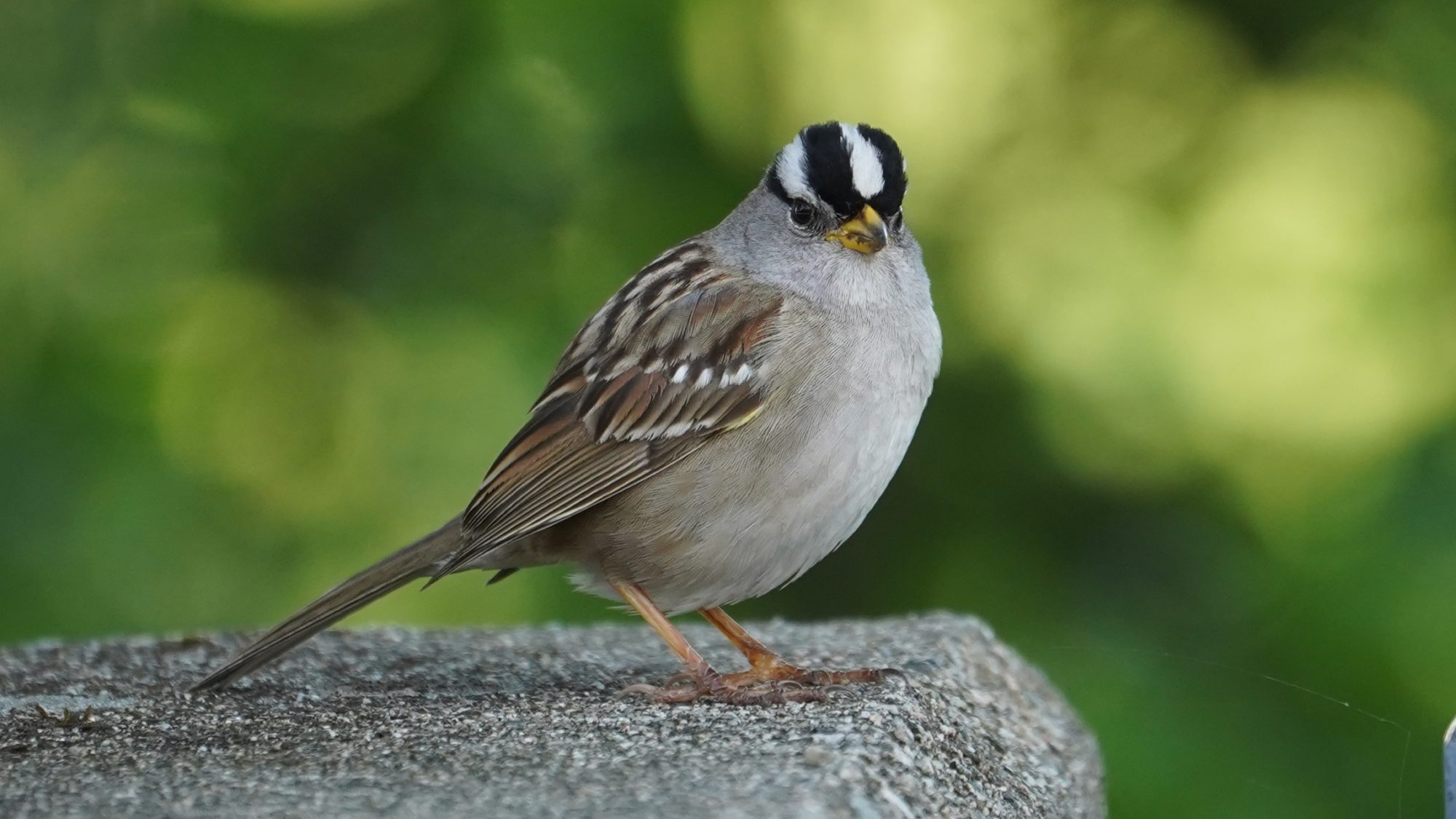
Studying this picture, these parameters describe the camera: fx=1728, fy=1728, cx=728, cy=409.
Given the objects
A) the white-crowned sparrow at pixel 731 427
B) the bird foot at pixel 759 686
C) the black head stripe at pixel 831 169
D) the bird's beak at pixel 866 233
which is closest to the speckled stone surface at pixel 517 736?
the bird foot at pixel 759 686

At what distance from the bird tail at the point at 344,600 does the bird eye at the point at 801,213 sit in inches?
40.0

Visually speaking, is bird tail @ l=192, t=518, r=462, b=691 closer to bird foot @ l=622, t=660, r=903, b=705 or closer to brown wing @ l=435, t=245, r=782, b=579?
brown wing @ l=435, t=245, r=782, b=579

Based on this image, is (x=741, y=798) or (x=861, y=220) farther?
Answer: (x=861, y=220)

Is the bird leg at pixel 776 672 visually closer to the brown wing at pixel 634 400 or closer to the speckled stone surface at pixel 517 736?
the speckled stone surface at pixel 517 736

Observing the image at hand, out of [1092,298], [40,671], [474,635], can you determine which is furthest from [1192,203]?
[40,671]

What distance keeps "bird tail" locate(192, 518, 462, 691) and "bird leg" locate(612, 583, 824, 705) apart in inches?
21.2

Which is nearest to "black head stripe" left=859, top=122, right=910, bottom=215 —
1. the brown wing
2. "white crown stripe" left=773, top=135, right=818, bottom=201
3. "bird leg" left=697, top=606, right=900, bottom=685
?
"white crown stripe" left=773, top=135, right=818, bottom=201

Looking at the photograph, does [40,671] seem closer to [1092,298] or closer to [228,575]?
[228,575]

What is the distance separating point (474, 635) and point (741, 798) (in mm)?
2073

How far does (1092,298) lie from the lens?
14.8 ft

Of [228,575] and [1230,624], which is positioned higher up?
[228,575]

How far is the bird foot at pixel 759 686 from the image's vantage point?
3170 millimetres

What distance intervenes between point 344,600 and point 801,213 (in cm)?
130

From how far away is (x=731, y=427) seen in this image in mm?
3477
